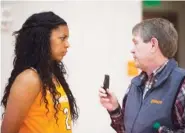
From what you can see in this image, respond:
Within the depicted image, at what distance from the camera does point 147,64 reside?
1.48 meters

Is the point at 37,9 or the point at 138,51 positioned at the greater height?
the point at 37,9

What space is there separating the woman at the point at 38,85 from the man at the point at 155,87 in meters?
0.24

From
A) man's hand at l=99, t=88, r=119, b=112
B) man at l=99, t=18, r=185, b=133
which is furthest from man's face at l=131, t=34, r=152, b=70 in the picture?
man's hand at l=99, t=88, r=119, b=112

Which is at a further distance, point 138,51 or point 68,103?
point 68,103

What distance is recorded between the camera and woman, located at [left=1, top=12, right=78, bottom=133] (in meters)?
1.47

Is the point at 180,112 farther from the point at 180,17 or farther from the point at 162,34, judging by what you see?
the point at 180,17

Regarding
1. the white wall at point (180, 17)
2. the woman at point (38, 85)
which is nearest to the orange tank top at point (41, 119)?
the woman at point (38, 85)

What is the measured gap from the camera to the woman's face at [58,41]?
1581mm

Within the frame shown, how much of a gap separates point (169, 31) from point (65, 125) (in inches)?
26.3

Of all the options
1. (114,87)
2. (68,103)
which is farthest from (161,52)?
(114,87)

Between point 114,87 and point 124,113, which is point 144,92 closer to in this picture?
point 124,113

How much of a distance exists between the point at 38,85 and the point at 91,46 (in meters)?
1.14

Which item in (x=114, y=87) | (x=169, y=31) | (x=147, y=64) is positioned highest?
(x=169, y=31)

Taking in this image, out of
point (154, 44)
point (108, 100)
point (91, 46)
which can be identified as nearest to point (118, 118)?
point (108, 100)
